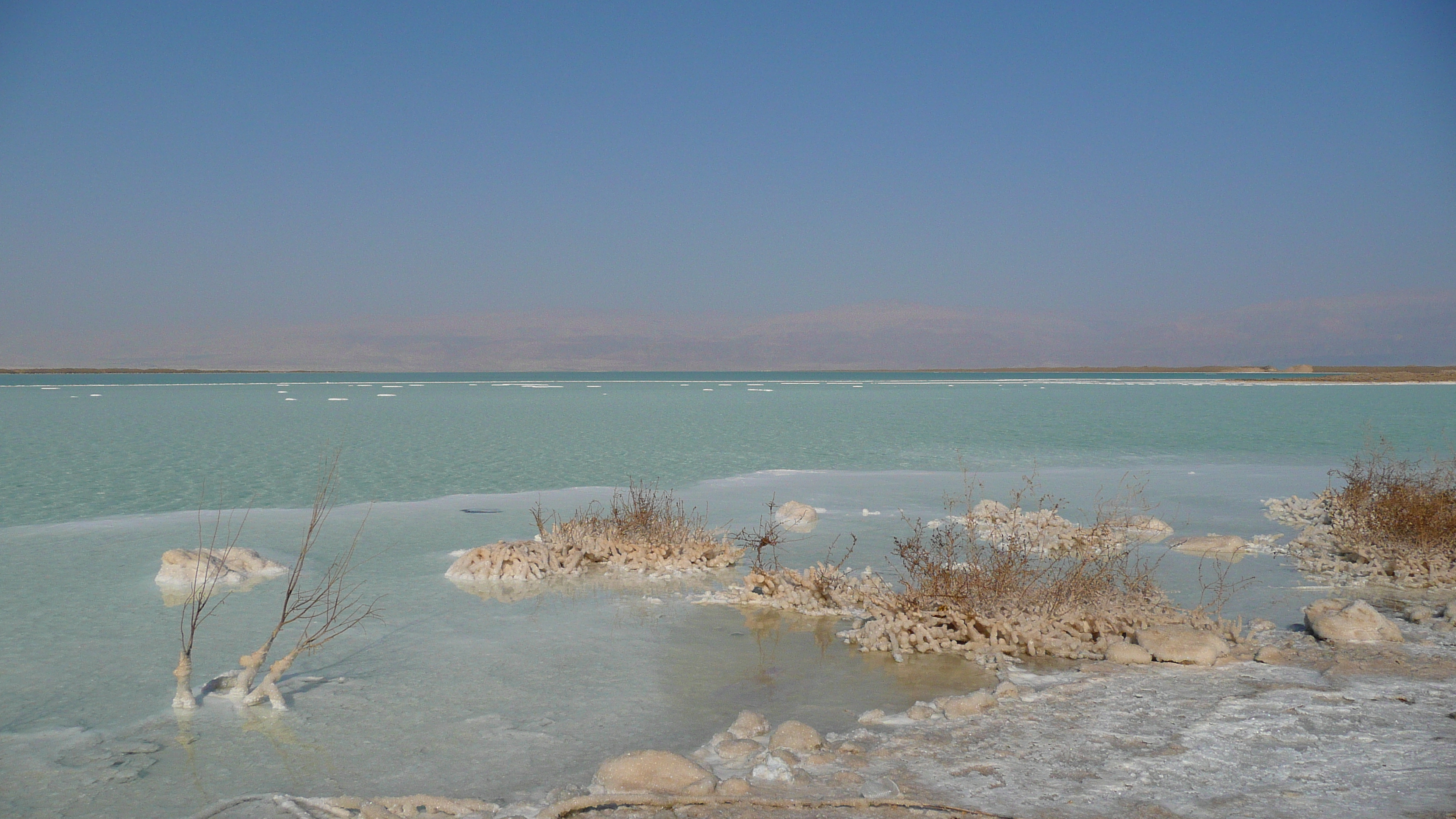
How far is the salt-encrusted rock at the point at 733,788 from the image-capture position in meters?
4.30

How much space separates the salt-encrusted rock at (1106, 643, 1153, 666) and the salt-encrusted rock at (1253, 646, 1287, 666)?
0.78 metres

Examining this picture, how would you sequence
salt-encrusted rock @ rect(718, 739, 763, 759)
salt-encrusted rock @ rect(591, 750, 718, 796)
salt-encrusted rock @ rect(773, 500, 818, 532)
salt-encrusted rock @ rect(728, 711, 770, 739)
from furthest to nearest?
salt-encrusted rock @ rect(773, 500, 818, 532), salt-encrusted rock @ rect(728, 711, 770, 739), salt-encrusted rock @ rect(718, 739, 763, 759), salt-encrusted rock @ rect(591, 750, 718, 796)

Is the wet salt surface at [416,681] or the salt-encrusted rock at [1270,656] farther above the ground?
the salt-encrusted rock at [1270,656]

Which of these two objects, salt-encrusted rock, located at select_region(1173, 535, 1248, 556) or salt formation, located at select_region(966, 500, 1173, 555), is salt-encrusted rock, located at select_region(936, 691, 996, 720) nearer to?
salt formation, located at select_region(966, 500, 1173, 555)

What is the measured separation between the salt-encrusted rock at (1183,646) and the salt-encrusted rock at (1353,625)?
1.05m

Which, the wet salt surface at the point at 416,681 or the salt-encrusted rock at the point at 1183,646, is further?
the salt-encrusted rock at the point at 1183,646

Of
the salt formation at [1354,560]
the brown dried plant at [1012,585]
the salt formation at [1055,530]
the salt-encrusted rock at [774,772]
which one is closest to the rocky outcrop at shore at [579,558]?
the brown dried plant at [1012,585]

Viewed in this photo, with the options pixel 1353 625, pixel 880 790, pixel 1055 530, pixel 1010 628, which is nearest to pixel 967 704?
pixel 880 790

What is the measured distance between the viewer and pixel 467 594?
8789 millimetres

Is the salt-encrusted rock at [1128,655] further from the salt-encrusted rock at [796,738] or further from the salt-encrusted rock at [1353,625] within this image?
the salt-encrusted rock at [796,738]

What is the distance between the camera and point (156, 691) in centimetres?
587

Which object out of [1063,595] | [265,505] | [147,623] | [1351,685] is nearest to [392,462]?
[265,505]

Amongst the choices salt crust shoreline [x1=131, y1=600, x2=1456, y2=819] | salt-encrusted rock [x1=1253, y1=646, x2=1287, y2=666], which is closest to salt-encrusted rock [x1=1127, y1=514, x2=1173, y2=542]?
→ salt-encrusted rock [x1=1253, y1=646, x2=1287, y2=666]

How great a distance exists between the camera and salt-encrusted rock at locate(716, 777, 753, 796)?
4.30 meters
